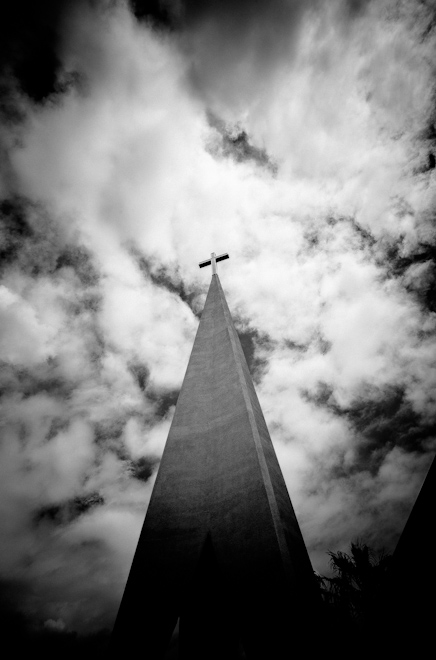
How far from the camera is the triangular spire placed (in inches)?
165

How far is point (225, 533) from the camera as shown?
5035 millimetres

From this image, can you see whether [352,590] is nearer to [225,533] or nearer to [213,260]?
[225,533]

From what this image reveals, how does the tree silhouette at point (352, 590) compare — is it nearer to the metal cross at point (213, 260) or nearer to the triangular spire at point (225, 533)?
the triangular spire at point (225, 533)

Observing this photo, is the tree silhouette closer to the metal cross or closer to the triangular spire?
the triangular spire

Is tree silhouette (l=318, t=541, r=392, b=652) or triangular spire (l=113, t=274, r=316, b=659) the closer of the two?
triangular spire (l=113, t=274, r=316, b=659)

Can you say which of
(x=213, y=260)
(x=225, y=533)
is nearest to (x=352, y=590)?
(x=225, y=533)

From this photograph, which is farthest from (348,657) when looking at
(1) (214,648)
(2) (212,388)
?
(2) (212,388)

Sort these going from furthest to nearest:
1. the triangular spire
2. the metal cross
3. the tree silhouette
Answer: the metal cross, the tree silhouette, the triangular spire

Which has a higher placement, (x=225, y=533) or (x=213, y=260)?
(x=213, y=260)

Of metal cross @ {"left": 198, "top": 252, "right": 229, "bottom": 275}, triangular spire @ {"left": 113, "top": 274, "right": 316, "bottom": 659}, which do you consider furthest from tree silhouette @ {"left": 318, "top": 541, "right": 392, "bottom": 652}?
metal cross @ {"left": 198, "top": 252, "right": 229, "bottom": 275}

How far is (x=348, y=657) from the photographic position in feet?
12.3

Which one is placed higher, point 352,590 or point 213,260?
point 213,260

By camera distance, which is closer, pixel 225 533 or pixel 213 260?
pixel 225 533

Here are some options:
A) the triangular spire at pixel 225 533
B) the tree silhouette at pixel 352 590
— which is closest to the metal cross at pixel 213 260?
the triangular spire at pixel 225 533
